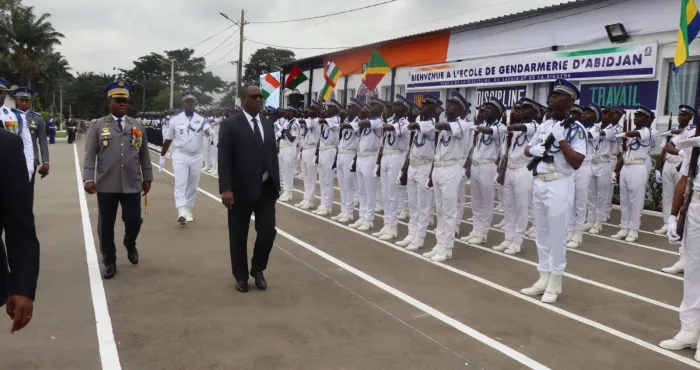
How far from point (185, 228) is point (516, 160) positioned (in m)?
5.37

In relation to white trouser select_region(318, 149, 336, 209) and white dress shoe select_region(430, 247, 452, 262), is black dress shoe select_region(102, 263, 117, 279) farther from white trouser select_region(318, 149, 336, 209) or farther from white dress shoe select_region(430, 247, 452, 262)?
white trouser select_region(318, 149, 336, 209)

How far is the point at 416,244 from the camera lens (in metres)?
8.99

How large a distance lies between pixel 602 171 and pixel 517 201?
291 cm

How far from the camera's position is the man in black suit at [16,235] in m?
2.62

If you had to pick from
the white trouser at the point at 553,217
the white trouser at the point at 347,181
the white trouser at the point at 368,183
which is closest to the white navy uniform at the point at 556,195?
the white trouser at the point at 553,217

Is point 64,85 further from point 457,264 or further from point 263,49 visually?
point 457,264

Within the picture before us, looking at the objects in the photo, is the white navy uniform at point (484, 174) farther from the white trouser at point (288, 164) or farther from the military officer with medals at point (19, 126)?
the military officer with medals at point (19, 126)

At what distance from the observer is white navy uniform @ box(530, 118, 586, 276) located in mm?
6363

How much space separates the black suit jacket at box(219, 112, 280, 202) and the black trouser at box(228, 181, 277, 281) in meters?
0.15

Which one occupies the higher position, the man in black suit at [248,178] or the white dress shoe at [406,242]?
the man in black suit at [248,178]

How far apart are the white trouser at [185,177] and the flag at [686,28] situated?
9141mm

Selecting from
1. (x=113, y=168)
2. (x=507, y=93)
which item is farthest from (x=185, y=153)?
(x=507, y=93)

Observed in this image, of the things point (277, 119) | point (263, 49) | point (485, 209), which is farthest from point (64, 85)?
point (485, 209)

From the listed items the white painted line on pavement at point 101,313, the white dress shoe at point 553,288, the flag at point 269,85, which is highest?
the flag at point 269,85
